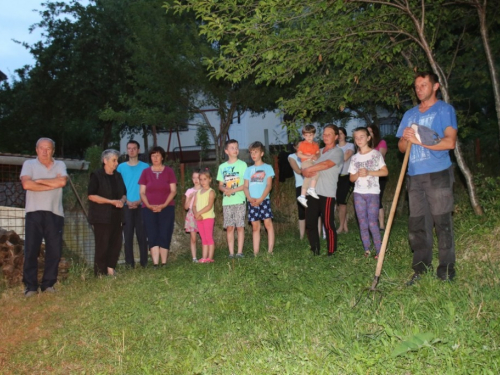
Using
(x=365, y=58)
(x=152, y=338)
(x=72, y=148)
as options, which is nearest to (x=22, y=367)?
(x=152, y=338)

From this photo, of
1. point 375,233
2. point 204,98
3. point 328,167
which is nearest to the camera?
point 375,233

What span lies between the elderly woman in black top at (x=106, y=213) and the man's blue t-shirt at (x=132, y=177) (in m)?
0.75

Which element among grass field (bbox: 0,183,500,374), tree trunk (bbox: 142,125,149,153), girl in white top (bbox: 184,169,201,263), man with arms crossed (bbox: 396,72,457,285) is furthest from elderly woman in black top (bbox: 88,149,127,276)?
tree trunk (bbox: 142,125,149,153)

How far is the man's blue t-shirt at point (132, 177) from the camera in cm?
1024

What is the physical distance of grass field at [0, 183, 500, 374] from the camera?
426 centimetres

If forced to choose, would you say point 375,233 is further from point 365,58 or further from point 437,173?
point 365,58

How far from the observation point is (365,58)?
9.72 metres

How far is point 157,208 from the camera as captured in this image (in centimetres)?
998

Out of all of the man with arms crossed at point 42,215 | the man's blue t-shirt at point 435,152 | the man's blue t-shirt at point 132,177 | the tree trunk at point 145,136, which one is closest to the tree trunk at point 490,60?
the man's blue t-shirt at point 435,152

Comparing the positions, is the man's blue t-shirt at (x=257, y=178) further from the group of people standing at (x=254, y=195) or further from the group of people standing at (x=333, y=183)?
the group of people standing at (x=333, y=183)

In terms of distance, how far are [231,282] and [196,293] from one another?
488 mm

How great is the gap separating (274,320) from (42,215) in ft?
14.1

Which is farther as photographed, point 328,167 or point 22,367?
point 328,167

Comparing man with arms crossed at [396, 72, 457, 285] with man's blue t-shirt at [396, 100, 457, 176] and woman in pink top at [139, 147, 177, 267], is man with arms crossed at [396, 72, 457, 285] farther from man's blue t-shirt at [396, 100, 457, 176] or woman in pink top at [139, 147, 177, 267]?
woman in pink top at [139, 147, 177, 267]
